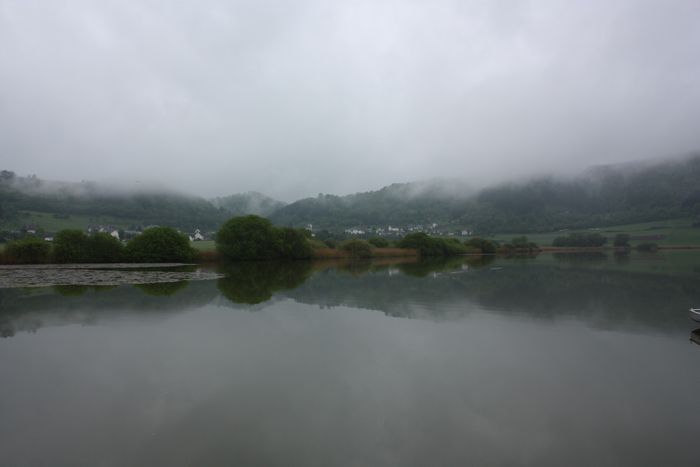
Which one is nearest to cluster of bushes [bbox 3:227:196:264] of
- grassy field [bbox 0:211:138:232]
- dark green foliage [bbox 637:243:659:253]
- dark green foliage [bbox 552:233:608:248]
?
grassy field [bbox 0:211:138:232]

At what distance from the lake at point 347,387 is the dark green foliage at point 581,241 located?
13243 cm

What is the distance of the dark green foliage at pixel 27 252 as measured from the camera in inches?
2159

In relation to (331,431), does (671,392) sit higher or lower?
lower

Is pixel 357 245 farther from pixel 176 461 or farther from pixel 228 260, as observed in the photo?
pixel 176 461

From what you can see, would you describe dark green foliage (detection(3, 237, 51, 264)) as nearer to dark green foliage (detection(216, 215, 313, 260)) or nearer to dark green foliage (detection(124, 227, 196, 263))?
dark green foliage (detection(124, 227, 196, 263))

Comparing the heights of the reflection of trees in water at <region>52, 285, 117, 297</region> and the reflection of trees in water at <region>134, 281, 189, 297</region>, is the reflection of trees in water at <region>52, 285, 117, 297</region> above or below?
above

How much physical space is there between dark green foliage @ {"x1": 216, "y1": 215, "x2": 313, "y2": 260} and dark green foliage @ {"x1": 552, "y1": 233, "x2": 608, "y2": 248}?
100064mm

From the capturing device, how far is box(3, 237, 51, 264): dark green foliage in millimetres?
54844

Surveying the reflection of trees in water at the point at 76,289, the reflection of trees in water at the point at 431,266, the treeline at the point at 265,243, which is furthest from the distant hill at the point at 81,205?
the reflection of trees in water at the point at 76,289

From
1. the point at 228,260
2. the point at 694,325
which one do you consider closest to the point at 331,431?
the point at 694,325

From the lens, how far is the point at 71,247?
58750 millimetres

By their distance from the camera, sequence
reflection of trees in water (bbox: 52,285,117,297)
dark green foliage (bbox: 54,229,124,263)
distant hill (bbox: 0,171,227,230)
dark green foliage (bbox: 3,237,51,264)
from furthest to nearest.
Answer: distant hill (bbox: 0,171,227,230), dark green foliage (bbox: 54,229,124,263), dark green foliage (bbox: 3,237,51,264), reflection of trees in water (bbox: 52,285,117,297)

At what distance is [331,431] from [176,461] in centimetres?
235

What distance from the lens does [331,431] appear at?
6.65 m
